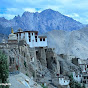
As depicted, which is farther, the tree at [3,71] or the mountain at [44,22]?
the mountain at [44,22]

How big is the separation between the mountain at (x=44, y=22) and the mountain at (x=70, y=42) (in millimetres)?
37164

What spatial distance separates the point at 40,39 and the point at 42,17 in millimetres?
121495

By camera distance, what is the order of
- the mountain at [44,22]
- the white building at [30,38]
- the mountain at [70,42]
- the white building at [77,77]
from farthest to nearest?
the mountain at [44,22]
the mountain at [70,42]
the white building at [77,77]
the white building at [30,38]

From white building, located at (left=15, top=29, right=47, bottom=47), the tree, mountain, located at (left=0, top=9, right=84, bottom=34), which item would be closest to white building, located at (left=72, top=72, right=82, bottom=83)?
white building, located at (left=15, top=29, right=47, bottom=47)

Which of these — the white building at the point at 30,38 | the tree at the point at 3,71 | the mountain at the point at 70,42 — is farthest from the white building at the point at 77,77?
the mountain at the point at 70,42

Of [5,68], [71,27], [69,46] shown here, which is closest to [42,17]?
[71,27]

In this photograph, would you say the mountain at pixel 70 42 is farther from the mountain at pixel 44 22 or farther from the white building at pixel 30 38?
the white building at pixel 30 38

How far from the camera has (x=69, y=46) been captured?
102 m

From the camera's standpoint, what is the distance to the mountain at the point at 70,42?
315ft

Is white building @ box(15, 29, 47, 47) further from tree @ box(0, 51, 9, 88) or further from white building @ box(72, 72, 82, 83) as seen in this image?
tree @ box(0, 51, 9, 88)

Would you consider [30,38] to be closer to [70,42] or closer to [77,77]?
[77,77]

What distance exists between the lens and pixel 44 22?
166125 mm

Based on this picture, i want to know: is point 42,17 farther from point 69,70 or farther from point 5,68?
point 5,68

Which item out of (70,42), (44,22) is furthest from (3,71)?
(44,22)
